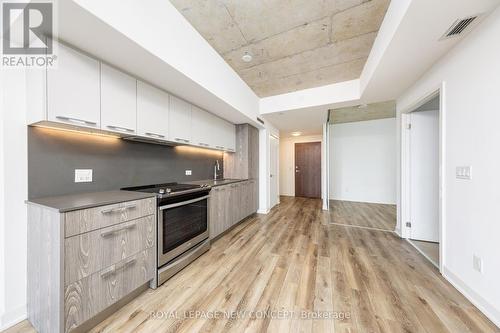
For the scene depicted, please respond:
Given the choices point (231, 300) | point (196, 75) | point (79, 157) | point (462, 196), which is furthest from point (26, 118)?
point (462, 196)

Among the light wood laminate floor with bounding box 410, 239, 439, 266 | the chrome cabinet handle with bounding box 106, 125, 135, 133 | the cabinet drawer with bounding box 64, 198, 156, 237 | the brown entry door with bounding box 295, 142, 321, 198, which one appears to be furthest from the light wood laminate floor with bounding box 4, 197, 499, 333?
the brown entry door with bounding box 295, 142, 321, 198

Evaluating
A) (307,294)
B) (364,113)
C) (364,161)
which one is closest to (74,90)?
(307,294)

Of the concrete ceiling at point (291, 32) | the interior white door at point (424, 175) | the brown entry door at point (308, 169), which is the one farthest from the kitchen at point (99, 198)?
the brown entry door at point (308, 169)

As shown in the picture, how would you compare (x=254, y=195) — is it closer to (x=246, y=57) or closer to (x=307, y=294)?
(x=307, y=294)

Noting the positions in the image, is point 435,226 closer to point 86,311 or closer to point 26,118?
point 86,311

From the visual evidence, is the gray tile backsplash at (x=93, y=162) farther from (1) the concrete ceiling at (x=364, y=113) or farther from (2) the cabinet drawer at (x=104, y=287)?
(1) the concrete ceiling at (x=364, y=113)

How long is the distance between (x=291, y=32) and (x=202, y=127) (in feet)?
5.87

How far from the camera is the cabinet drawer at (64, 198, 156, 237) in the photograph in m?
1.18

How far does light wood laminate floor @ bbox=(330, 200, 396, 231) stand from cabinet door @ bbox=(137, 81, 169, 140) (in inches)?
148

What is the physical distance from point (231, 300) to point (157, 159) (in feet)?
6.41

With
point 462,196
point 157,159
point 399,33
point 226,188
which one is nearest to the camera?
point 399,33

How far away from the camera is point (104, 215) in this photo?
4.43 feet

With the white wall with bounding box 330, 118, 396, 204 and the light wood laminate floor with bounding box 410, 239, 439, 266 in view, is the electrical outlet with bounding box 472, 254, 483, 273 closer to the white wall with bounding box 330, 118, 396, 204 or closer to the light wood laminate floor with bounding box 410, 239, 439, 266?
the light wood laminate floor with bounding box 410, 239, 439, 266

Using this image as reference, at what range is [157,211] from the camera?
174 centimetres
